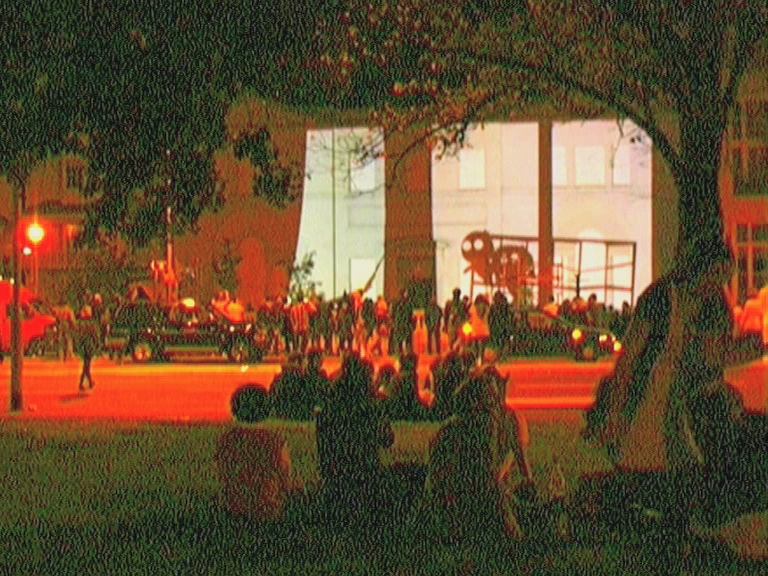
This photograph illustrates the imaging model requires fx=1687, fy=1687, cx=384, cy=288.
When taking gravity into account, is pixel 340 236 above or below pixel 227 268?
above

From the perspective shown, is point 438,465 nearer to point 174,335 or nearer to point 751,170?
point 174,335

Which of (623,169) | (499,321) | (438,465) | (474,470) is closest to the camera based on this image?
(474,470)

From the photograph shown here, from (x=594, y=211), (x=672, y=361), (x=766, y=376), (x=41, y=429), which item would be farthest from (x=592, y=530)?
(x=594, y=211)

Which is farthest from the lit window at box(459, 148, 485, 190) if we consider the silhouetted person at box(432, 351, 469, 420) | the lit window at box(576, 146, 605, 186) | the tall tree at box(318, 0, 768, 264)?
the tall tree at box(318, 0, 768, 264)

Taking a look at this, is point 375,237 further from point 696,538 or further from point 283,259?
point 696,538

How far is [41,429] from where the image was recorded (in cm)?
2047

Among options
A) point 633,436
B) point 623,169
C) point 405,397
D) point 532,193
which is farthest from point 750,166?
point 633,436

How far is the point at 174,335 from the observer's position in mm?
35594

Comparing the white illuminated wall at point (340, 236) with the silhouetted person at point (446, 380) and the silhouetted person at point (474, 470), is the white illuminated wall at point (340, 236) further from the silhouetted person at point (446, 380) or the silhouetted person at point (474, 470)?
the silhouetted person at point (474, 470)

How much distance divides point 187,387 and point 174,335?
727 cm

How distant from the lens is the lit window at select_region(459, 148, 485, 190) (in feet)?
145

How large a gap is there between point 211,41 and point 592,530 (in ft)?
13.8

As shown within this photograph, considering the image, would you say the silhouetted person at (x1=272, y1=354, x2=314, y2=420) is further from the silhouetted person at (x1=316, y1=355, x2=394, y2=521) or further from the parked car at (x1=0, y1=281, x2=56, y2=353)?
the parked car at (x1=0, y1=281, x2=56, y2=353)

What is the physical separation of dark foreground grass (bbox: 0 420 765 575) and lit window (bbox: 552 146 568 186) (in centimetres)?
2866
